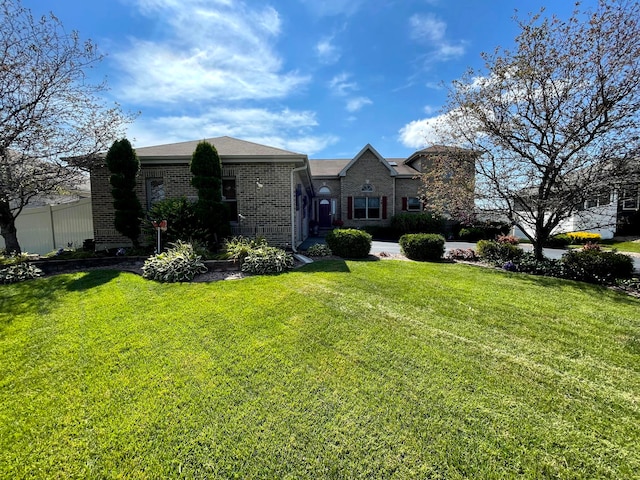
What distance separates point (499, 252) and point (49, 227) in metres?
16.6

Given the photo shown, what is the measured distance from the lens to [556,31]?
7.19 m

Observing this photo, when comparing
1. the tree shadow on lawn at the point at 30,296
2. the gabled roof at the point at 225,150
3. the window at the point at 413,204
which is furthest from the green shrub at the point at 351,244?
the window at the point at 413,204

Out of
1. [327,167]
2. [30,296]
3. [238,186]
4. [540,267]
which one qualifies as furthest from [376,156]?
[30,296]

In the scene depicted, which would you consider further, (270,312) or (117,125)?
(117,125)

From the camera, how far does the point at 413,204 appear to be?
20859mm

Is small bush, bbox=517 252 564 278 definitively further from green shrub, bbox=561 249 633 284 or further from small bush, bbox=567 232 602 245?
small bush, bbox=567 232 602 245

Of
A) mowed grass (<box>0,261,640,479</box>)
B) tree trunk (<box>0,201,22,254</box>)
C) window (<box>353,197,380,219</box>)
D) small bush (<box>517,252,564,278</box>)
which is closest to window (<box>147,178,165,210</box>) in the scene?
tree trunk (<box>0,201,22,254</box>)

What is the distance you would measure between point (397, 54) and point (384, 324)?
9.98 meters

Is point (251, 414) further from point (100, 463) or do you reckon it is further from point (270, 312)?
point (270, 312)

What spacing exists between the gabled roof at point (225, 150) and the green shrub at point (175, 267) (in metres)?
4.04

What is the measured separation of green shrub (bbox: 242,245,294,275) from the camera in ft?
23.0

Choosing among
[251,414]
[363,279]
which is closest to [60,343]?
[251,414]

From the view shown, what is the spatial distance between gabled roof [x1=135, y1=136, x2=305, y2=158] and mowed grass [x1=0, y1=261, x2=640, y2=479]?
582 centimetres

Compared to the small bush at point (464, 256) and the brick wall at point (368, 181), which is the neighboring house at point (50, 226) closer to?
the small bush at point (464, 256)
